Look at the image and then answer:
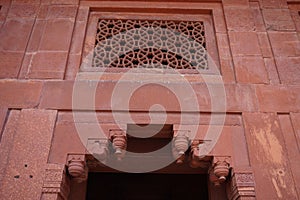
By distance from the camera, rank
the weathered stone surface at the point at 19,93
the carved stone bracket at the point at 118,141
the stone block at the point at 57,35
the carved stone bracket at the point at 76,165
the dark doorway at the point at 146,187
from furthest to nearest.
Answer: the dark doorway at the point at 146,187, the stone block at the point at 57,35, the weathered stone surface at the point at 19,93, the carved stone bracket at the point at 118,141, the carved stone bracket at the point at 76,165

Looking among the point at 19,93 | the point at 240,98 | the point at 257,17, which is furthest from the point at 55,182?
the point at 257,17

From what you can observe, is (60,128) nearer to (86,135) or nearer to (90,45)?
(86,135)

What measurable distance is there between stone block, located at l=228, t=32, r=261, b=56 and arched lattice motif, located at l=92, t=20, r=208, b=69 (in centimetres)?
30

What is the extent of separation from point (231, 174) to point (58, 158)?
4.54 feet

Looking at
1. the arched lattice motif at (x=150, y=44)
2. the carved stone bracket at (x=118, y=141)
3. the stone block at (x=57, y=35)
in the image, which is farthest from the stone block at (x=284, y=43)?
the stone block at (x=57, y=35)

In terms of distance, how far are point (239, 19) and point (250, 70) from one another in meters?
0.74

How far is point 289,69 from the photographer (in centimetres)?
347

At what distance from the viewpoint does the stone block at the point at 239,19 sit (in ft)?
12.5

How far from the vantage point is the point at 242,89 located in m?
3.28

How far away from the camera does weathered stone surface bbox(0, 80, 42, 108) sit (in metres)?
3.11

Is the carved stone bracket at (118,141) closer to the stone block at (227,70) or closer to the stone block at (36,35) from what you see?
the stone block at (227,70)

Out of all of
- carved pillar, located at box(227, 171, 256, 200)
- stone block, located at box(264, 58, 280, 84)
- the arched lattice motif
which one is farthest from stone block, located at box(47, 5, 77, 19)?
carved pillar, located at box(227, 171, 256, 200)

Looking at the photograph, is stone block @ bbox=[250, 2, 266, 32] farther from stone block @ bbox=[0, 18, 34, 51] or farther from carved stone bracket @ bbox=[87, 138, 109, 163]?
stone block @ bbox=[0, 18, 34, 51]

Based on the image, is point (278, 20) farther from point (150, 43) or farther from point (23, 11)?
point (23, 11)
